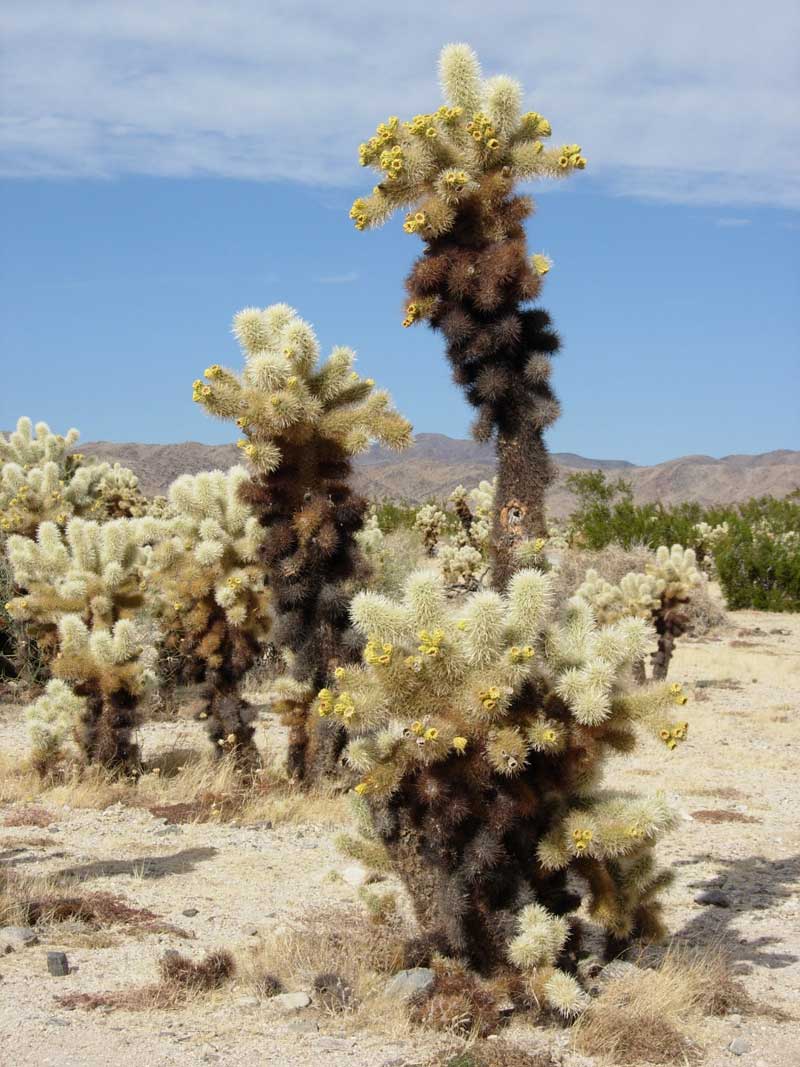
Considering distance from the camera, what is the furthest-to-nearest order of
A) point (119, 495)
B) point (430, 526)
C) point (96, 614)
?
point (430, 526) < point (119, 495) < point (96, 614)

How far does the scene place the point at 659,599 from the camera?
1627cm

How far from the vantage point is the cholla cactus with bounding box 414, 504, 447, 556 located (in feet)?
90.9

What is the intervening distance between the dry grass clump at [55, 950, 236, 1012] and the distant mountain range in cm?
6477

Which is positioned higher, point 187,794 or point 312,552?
point 312,552

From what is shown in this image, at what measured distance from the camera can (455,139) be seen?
20.7ft

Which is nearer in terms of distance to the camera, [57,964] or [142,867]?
[57,964]

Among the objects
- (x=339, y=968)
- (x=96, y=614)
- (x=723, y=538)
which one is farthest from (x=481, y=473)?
(x=339, y=968)

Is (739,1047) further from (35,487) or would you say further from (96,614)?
(35,487)

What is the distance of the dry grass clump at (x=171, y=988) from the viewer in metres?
4.99

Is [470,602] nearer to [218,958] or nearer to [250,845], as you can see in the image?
[218,958]

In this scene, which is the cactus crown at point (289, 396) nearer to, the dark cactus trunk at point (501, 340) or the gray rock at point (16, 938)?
the dark cactus trunk at point (501, 340)

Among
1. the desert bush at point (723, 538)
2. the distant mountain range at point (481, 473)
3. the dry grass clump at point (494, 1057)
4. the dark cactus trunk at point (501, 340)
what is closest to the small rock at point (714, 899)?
the dark cactus trunk at point (501, 340)

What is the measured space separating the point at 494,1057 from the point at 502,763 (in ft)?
3.69

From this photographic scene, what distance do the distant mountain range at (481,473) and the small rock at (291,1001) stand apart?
65.1 meters
